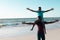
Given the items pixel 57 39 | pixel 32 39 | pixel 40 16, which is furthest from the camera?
pixel 32 39

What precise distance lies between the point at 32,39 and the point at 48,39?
1.10 m

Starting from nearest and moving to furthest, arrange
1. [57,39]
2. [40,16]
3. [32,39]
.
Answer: [40,16] < [57,39] < [32,39]

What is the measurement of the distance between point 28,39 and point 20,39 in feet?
1.73

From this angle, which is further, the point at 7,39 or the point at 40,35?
the point at 7,39

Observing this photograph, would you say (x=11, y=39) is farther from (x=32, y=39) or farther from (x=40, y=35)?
(x=40, y=35)

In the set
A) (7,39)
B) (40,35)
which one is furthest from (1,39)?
(40,35)

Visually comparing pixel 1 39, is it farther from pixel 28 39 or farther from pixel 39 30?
pixel 39 30

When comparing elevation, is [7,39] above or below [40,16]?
below

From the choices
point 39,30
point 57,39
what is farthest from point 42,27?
point 57,39

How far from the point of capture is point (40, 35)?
265 inches

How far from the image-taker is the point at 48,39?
11.0 metres

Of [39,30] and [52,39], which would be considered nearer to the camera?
[39,30]

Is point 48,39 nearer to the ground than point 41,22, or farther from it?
nearer to the ground

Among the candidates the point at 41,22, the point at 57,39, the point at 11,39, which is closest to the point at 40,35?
the point at 41,22
